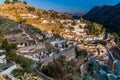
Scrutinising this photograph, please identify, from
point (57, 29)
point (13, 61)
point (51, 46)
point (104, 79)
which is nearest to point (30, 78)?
point (13, 61)

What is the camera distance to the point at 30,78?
14.2 metres

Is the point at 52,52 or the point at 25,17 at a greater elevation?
the point at 25,17

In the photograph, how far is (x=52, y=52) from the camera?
88.1 ft

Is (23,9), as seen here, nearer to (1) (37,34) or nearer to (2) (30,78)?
(1) (37,34)

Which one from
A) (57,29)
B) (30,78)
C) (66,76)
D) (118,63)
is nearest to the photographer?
(118,63)

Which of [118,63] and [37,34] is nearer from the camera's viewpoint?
[118,63]

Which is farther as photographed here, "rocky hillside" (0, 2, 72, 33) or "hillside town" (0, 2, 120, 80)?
"rocky hillside" (0, 2, 72, 33)

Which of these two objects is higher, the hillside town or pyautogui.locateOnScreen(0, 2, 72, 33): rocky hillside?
pyautogui.locateOnScreen(0, 2, 72, 33): rocky hillside

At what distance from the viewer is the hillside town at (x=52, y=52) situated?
14.2 ft

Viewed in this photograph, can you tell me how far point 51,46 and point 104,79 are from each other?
27806 mm

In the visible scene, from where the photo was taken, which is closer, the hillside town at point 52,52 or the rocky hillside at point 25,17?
the hillside town at point 52,52

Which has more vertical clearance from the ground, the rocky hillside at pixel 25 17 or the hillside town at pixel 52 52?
the rocky hillside at pixel 25 17

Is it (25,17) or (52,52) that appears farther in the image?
(25,17)

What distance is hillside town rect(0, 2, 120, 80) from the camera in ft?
14.2
